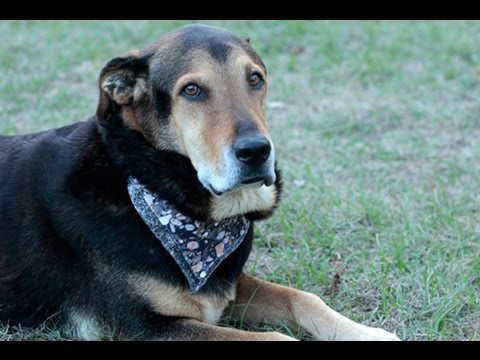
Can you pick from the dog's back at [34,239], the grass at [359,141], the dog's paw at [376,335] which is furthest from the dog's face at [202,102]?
the grass at [359,141]

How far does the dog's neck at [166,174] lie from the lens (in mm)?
4309

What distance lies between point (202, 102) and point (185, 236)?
0.73m

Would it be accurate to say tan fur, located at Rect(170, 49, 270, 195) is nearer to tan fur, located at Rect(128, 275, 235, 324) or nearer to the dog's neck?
the dog's neck

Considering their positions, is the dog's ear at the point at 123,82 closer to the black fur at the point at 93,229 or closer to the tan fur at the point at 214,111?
the black fur at the point at 93,229

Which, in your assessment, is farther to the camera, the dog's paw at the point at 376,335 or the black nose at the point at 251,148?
the dog's paw at the point at 376,335

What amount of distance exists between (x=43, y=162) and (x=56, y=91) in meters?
4.48

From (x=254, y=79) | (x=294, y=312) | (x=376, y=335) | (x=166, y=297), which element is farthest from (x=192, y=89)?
(x=376, y=335)

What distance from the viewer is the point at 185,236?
428cm

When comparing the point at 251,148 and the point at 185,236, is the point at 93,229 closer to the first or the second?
the point at 185,236
